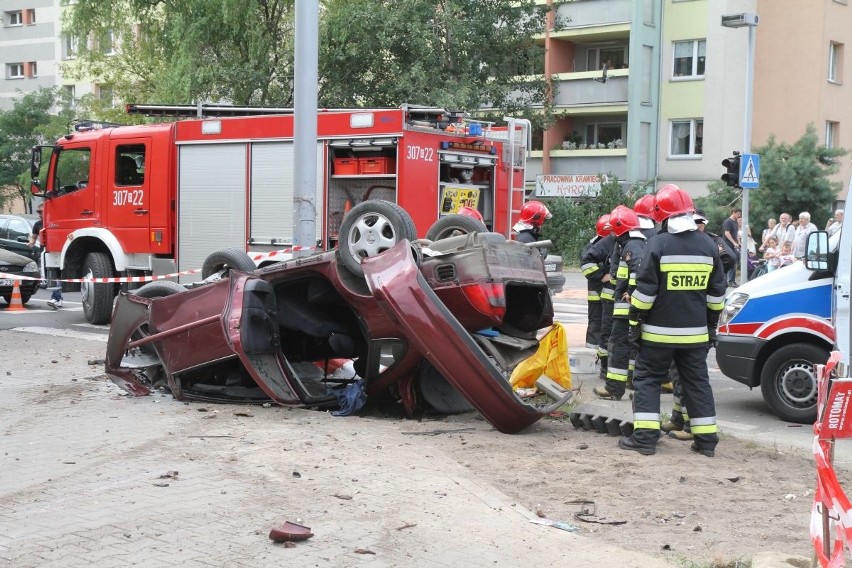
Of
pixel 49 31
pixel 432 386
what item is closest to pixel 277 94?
pixel 432 386

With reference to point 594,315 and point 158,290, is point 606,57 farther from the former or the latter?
point 158,290

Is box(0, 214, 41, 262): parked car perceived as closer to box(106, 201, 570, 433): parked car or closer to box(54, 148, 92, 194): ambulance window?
box(54, 148, 92, 194): ambulance window

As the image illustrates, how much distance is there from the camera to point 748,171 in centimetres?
1730

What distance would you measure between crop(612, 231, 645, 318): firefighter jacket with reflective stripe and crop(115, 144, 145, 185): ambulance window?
8.27 m

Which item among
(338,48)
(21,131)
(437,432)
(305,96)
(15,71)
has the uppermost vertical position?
(15,71)

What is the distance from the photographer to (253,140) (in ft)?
45.3

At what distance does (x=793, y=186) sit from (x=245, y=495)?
2440 centimetres

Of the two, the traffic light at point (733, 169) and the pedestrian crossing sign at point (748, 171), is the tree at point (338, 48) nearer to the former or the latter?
the traffic light at point (733, 169)

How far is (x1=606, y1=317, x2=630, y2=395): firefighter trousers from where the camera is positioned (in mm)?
9094

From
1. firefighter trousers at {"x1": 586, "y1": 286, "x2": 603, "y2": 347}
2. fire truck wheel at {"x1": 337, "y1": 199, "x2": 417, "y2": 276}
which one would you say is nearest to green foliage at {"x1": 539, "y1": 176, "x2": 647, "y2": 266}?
firefighter trousers at {"x1": 586, "y1": 286, "x2": 603, "y2": 347}

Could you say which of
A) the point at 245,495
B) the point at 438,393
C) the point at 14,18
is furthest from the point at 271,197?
the point at 14,18

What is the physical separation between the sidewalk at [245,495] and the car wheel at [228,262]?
4.63 feet

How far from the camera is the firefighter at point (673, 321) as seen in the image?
690 cm

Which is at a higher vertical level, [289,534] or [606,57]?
[606,57]
